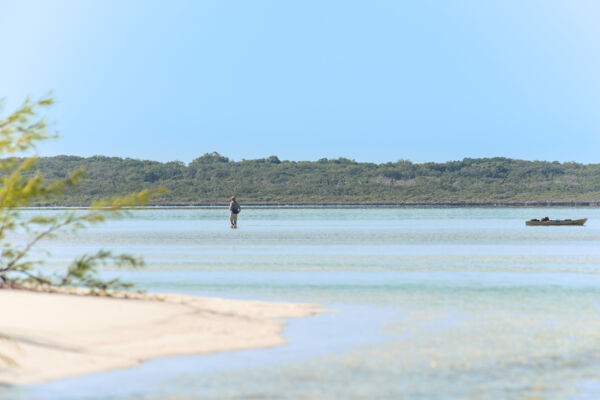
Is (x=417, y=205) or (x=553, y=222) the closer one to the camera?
(x=553, y=222)

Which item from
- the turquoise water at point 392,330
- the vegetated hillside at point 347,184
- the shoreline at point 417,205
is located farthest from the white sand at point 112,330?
the vegetated hillside at point 347,184

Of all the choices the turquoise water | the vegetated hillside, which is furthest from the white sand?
the vegetated hillside

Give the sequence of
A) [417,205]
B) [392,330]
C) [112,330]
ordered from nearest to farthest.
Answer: [112,330] → [392,330] → [417,205]

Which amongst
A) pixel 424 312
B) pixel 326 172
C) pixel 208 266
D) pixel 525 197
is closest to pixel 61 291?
pixel 424 312

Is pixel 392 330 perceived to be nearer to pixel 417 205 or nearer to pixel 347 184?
pixel 417 205

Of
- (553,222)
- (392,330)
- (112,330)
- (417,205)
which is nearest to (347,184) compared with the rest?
(417,205)

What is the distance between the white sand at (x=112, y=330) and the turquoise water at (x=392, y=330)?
0.49 metres

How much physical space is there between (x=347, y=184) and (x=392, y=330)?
16827 centimetres

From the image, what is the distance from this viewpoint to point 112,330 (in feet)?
49.4

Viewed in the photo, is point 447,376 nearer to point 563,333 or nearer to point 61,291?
point 563,333

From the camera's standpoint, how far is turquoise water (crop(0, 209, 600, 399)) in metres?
11.6

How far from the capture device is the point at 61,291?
1894cm

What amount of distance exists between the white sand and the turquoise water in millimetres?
491

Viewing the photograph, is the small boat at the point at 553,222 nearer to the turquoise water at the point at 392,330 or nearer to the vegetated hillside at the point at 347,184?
the turquoise water at the point at 392,330
